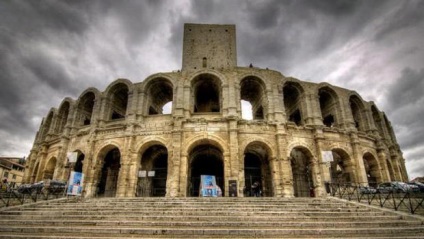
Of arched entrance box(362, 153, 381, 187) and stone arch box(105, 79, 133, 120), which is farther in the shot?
stone arch box(105, 79, 133, 120)

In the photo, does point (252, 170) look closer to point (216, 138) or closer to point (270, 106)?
point (216, 138)

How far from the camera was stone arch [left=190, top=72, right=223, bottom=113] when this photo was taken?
1723cm

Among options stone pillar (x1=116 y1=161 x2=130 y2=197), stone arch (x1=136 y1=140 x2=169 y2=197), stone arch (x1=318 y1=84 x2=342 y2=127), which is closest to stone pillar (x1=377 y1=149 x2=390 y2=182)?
stone arch (x1=318 y1=84 x2=342 y2=127)

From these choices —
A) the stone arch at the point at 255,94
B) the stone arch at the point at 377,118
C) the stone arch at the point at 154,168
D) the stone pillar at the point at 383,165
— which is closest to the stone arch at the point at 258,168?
the stone arch at the point at 255,94

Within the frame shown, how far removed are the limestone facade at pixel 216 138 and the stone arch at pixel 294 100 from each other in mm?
88

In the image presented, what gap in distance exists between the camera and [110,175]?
18.3m

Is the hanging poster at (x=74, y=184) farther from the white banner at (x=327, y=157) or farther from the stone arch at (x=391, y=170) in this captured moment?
the stone arch at (x=391, y=170)

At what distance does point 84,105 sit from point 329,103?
21621mm

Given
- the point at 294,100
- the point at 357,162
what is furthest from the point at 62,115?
the point at 357,162

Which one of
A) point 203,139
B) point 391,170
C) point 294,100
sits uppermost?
point 294,100

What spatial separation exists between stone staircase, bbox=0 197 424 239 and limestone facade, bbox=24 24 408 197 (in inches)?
171

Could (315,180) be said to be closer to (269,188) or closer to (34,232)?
(269,188)

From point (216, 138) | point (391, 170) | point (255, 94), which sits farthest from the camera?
point (255, 94)

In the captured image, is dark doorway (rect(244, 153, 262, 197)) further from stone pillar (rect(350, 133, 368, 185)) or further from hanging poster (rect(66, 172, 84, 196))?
hanging poster (rect(66, 172, 84, 196))
